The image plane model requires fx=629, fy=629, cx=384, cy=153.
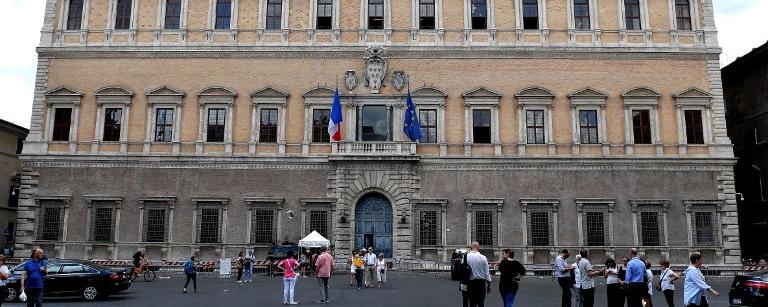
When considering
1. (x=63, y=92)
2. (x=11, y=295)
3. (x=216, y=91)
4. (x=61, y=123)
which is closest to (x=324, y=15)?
(x=216, y=91)

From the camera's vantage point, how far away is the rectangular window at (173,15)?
1455 inches

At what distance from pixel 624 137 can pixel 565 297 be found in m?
21.0

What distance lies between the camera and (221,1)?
1467 inches

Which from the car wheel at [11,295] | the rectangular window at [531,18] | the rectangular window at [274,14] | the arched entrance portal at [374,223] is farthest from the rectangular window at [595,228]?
the car wheel at [11,295]

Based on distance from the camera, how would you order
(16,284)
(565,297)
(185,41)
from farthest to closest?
(185,41), (16,284), (565,297)

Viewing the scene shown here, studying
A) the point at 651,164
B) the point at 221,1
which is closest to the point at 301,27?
the point at 221,1

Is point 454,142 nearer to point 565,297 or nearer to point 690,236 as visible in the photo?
point 690,236

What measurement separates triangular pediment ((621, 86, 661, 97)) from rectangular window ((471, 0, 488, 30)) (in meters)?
8.85

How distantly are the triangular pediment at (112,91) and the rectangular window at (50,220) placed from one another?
6545mm

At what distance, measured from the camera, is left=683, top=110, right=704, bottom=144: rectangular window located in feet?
116

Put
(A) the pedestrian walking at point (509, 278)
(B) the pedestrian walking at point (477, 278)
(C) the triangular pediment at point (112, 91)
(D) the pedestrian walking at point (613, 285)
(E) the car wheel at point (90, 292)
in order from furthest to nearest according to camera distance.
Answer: (C) the triangular pediment at point (112, 91) → (E) the car wheel at point (90, 292) → (D) the pedestrian walking at point (613, 285) → (A) the pedestrian walking at point (509, 278) → (B) the pedestrian walking at point (477, 278)

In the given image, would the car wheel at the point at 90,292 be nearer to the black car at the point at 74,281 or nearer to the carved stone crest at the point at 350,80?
the black car at the point at 74,281

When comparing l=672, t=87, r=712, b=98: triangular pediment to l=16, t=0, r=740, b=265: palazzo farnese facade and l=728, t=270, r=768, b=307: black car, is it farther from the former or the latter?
l=728, t=270, r=768, b=307: black car

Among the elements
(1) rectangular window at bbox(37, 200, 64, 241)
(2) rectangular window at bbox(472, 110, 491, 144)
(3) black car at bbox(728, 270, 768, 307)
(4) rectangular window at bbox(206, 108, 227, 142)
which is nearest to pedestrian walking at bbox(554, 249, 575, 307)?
(3) black car at bbox(728, 270, 768, 307)
